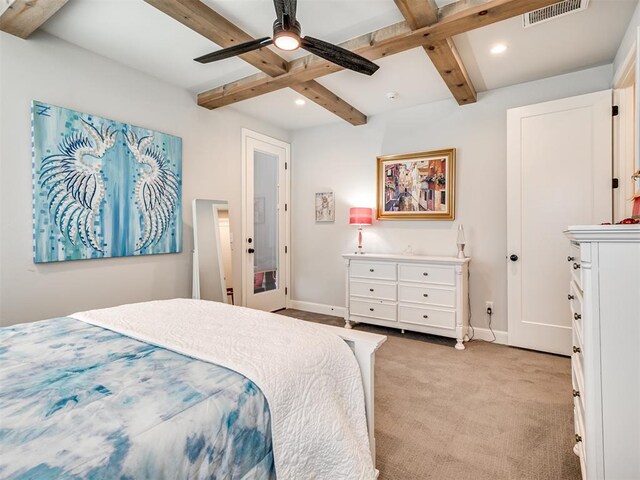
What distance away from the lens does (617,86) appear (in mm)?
2744

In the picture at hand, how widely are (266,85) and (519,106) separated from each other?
8.18 ft

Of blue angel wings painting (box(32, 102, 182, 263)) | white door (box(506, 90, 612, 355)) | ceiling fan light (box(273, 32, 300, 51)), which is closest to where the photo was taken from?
ceiling fan light (box(273, 32, 300, 51))

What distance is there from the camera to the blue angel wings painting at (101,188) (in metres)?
2.43

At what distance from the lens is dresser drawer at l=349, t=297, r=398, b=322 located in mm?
3689

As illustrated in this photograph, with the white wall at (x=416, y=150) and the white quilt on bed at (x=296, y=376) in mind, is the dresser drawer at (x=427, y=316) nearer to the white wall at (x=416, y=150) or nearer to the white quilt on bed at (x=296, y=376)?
the white wall at (x=416, y=150)

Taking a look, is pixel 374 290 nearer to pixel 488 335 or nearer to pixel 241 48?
pixel 488 335

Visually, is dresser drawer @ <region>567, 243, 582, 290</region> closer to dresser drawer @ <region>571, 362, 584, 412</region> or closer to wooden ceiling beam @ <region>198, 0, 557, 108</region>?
dresser drawer @ <region>571, 362, 584, 412</region>

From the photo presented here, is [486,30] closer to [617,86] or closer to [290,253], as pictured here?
[617,86]

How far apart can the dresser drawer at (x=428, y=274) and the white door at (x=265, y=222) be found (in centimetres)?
186

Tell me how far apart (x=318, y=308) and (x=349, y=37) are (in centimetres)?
332

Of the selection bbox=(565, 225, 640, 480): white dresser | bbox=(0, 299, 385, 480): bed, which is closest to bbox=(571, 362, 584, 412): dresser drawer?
bbox=(565, 225, 640, 480): white dresser

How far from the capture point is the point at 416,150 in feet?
12.8

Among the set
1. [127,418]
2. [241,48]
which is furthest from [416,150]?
[127,418]

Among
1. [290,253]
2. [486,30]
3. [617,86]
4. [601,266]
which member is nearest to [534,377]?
[601,266]
